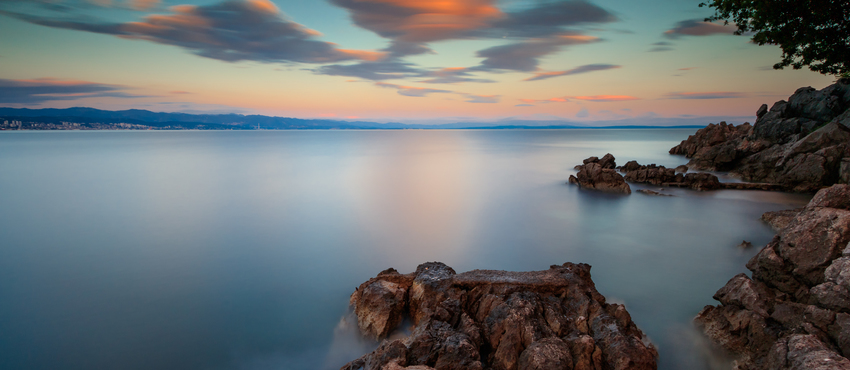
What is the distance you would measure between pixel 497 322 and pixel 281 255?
622 cm

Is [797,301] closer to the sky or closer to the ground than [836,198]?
closer to the ground

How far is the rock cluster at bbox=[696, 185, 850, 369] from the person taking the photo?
12.3 feet

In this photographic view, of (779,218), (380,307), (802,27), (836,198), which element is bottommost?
(380,307)

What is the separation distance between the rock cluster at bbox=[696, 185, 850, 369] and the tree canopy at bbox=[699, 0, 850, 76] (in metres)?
14.2

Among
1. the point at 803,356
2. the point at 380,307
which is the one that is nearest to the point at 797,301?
the point at 803,356

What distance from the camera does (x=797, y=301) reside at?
4.83 metres

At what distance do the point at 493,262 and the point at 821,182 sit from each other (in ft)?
45.0

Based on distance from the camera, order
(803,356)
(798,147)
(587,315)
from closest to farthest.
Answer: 1. (803,356)
2. (587,315)
3. (798,147)

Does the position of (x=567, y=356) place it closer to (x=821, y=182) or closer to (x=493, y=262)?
(x=493, y=262)

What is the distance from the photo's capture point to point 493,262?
8688 mm

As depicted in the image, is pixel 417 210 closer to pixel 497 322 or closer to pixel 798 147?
pixel 497 322

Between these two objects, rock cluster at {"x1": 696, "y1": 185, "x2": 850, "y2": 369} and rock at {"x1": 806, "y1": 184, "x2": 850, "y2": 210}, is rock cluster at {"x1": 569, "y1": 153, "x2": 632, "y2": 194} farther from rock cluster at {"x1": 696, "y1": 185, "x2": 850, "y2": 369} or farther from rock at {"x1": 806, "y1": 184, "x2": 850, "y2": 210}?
rock cluster at {"x1": 696, "y1": 185, "x2": 850, "y2": 369}

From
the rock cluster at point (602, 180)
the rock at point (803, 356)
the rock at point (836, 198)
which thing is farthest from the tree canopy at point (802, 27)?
the rock at point (803, 356)

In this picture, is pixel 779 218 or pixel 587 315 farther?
pixel 779 218
